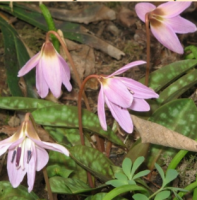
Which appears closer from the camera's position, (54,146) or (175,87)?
(54,146)

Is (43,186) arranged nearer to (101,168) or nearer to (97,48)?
(101,168)

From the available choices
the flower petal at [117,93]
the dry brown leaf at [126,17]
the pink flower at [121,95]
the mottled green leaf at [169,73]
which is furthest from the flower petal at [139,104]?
the dry brown leaf at [126,17]

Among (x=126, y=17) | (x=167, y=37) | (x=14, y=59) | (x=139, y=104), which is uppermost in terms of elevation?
(x=167, y=37)

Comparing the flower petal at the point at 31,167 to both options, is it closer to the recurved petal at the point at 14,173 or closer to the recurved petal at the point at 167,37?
the recurved petal at the point at 14,173

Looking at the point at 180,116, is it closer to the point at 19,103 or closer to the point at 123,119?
the point at 123,119

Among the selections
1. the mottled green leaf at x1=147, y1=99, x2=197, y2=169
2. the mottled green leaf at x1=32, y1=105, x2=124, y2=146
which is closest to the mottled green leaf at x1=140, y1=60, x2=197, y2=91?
the mottled green leaf at x1=147, y1=99, x2=197, y2=169

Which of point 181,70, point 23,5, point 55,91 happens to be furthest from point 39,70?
point 23,5

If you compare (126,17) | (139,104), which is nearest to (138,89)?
(139,104)

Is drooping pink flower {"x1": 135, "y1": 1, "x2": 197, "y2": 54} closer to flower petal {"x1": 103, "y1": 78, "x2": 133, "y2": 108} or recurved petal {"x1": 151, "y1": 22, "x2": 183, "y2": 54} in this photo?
recurved petal {"x1": 151, "y1": 22, "x2": 183, "y2": 54}
